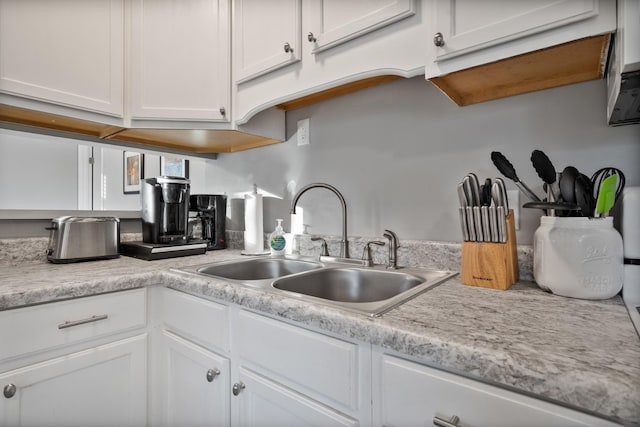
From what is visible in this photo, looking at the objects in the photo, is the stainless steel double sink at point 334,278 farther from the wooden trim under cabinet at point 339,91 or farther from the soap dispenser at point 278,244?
the wooden trim under cabinet at point 339,91

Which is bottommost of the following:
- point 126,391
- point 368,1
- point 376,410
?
point 126,391

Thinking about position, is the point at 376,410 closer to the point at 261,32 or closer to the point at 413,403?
the point at 413,403

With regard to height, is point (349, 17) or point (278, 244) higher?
point (349, 17)

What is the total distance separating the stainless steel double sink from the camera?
104cm

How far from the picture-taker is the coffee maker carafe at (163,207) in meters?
1.51

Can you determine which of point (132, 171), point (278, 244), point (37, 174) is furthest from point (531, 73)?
point (37, 174)

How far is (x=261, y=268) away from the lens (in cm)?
147

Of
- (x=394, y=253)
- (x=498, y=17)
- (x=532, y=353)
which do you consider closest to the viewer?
(x=532, y=353)

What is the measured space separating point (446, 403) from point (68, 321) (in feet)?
3.49

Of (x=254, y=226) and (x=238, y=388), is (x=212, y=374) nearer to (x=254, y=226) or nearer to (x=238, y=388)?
(x=238, y=388)

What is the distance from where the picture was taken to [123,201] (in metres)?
2.04

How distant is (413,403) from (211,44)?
155 centimetres

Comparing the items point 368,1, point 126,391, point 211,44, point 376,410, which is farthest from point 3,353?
point 368,1

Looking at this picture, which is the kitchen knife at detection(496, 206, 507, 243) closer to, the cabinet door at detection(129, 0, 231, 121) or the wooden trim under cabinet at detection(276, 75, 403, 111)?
the wooden trim under cabinet at detection(276, 75, 403, 111)
